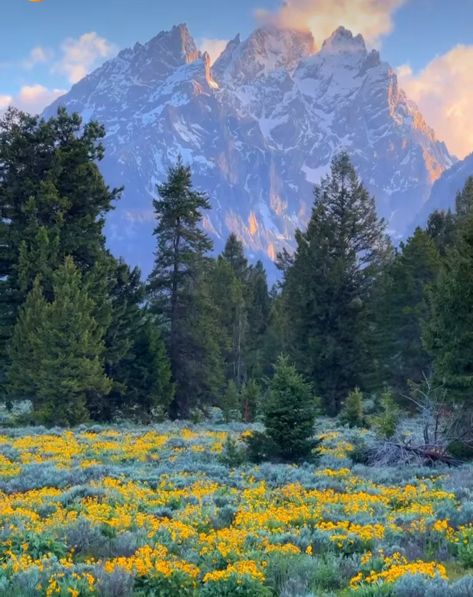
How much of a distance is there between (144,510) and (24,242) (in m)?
21.5

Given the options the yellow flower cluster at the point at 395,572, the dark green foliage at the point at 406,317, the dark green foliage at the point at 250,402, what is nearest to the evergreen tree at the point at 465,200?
the dark green foliage at the point at 406,317

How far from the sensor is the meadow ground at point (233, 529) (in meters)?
6.12

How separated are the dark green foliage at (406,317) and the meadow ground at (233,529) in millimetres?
21099

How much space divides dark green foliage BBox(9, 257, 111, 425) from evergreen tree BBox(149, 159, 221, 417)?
675cm

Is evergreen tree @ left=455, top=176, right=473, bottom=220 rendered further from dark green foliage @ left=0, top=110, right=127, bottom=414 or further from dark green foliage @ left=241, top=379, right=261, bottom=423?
dark green foliage @ left=0, top=110, right=127, bottom=414

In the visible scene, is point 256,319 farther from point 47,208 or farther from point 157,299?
point 47,208

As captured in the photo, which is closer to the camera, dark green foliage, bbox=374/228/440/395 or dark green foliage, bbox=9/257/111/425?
dark green foliage, bbox=9/257/111/425

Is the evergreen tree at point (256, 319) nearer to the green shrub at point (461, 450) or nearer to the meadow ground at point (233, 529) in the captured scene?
the green shrub at point (461, 450)

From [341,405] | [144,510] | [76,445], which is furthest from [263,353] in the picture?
[144,510]

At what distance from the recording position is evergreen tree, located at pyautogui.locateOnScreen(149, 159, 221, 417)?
109 feet

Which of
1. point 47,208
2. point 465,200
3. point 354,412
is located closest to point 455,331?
point 354,412

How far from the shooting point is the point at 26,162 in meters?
31.8

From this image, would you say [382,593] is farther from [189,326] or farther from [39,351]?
[189,326]

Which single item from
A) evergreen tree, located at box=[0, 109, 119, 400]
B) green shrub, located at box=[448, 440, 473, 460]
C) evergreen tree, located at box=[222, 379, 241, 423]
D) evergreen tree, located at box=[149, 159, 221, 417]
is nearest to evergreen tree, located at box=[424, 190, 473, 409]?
green shrub, located at box=[448, 440, 473, 460]
